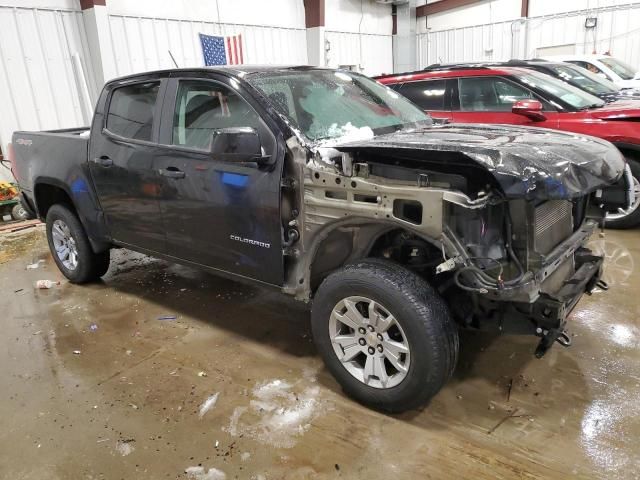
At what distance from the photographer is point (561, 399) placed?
2.76 m

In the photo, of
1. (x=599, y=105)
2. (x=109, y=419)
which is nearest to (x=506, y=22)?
(x=599, y=105)

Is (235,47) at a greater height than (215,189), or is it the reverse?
(235,47)

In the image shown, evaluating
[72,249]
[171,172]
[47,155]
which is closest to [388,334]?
[171,172]

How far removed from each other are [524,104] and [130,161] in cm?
392

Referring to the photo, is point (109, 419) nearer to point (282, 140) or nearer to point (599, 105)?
point (282, 140)

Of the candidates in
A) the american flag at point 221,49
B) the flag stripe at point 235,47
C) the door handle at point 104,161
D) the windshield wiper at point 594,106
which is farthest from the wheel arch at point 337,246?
the flag stripe at point 235,47

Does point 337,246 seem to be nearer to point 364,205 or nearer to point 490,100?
point 364,205

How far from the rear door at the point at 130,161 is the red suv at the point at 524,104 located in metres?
3.41

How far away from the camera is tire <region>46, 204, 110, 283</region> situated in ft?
14.8

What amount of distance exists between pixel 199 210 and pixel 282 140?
823 millimetres

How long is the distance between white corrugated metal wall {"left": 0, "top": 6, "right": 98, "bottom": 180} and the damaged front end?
710 centimetres

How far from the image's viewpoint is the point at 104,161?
3879mm

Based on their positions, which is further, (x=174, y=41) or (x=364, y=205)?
(x=174, y=41)

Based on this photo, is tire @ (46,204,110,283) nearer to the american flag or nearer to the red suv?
the red suv
